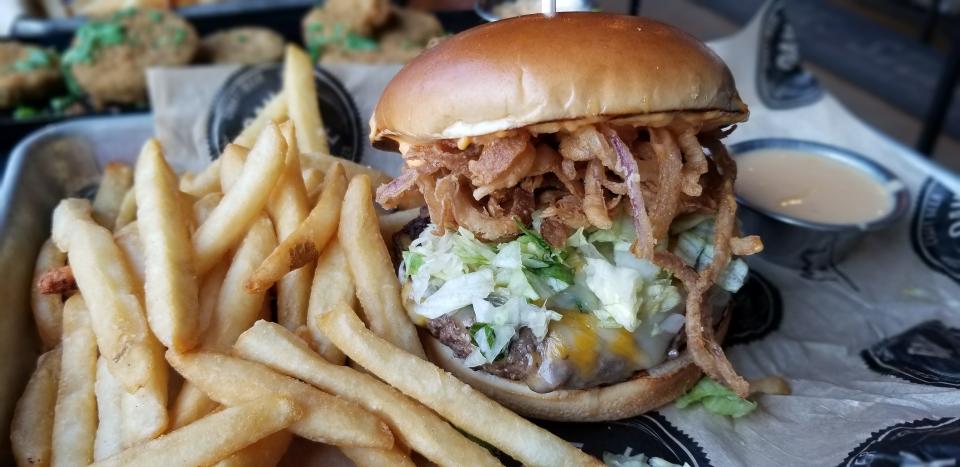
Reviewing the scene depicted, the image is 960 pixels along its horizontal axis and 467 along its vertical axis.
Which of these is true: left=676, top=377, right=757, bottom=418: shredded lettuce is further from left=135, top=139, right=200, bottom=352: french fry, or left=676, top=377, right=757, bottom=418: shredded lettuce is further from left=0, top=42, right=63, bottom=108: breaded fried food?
left=0, top=42, right=63, bottom=108: breaded fried food

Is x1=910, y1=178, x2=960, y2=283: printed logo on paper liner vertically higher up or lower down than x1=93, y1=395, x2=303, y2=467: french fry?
lower down

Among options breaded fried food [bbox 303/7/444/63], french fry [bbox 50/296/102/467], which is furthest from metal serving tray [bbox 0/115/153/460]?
breaded fried food [bbox 303/7/444/63]

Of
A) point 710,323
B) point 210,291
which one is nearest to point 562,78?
point 710,323

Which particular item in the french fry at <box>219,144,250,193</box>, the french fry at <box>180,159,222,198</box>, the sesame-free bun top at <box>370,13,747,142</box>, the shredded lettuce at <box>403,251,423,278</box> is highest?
the sesame-free bun top at <box>370,13,747,142</box>

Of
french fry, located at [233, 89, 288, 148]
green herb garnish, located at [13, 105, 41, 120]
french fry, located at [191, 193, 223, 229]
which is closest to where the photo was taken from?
french fry, located at [191, 193, 223, 229]

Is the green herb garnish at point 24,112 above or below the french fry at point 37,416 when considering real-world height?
below

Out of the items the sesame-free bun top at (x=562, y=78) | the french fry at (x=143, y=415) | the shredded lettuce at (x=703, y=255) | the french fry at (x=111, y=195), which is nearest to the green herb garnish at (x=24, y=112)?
the french fry at (x=111, y=195)

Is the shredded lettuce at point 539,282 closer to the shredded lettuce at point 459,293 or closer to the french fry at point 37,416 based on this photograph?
the shredded lettuce at point 459,293
